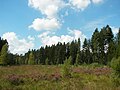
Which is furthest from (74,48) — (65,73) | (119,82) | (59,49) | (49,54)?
(119,82)

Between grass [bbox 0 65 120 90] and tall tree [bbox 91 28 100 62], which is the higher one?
tall tree [bbox 91 28 100 62]

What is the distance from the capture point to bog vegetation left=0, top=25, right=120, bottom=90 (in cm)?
2008

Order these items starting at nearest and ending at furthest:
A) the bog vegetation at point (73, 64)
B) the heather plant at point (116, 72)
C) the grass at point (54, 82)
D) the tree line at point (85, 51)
→ the grass at point (54, 82)
the heather plant at point (116, 72)
the bog vegetation at point (73, 64)
the tree line at point (85, 51)

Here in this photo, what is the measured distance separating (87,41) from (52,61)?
2163 centimetres

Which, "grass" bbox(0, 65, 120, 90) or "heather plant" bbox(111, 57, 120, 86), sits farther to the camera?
"heather plant" bbox(111, 57, 120, 86)

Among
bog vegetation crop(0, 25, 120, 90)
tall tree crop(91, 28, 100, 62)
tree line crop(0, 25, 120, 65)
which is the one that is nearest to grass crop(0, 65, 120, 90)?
bog vegetation crop(0, 25, 120, 90)

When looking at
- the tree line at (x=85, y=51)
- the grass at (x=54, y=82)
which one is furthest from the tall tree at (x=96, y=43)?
the grass at (x=54, y=82)

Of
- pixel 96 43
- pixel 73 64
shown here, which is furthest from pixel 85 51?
pixel 96 43

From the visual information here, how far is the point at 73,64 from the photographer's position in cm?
9425

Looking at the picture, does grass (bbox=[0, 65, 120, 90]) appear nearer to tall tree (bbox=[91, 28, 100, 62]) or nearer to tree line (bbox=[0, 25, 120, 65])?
tree line (bbox=[0, 25, 120, 65])

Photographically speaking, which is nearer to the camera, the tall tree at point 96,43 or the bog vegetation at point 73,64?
the bog vegetation at point 73,64

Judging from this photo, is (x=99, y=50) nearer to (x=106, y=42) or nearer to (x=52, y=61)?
A: (x=106, y=42)

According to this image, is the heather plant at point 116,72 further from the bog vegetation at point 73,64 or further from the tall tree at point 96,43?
the tall tree at point 96,43

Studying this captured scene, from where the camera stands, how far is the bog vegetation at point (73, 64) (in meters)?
20.1
